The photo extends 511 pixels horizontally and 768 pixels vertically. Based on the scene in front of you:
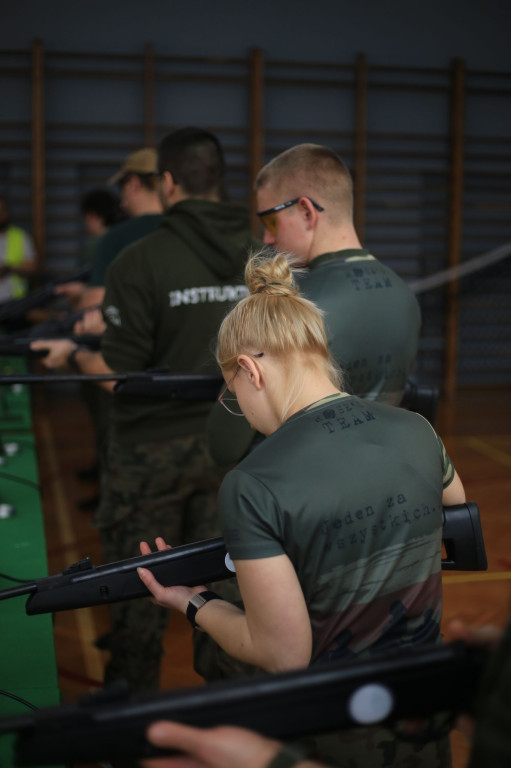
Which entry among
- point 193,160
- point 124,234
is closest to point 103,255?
point 124,234

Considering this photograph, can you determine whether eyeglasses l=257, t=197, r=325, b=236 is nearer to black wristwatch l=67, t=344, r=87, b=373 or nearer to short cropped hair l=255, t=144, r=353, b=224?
short cropped hair l=255, t=144, r=353, b=224

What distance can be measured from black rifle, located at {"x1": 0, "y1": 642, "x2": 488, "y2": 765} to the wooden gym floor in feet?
2.24

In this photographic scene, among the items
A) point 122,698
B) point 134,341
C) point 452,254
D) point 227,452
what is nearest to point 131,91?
point 452,254

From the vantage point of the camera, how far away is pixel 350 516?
0.97 metres

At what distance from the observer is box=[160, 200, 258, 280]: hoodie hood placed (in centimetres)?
204

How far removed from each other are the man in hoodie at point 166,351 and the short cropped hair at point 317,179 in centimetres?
40

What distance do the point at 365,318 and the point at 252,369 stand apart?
0.55 meters

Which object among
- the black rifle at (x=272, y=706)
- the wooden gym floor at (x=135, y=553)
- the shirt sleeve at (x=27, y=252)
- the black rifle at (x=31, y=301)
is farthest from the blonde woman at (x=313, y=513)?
the shirt sleeve at (x=27, y=252)

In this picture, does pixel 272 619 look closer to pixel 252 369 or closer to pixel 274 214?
pixel 252 369

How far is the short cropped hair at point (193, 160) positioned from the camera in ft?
6.75

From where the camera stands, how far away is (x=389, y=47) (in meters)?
6.56

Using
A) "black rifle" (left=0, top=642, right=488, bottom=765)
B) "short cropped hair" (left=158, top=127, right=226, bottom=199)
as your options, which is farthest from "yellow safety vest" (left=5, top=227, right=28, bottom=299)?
"black rifle" (left=0, top=642, right=488, bottom=765)

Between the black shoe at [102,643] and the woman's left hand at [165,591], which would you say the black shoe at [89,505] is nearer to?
the black shoe at [102,643]

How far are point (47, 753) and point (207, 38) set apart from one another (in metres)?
6.35
